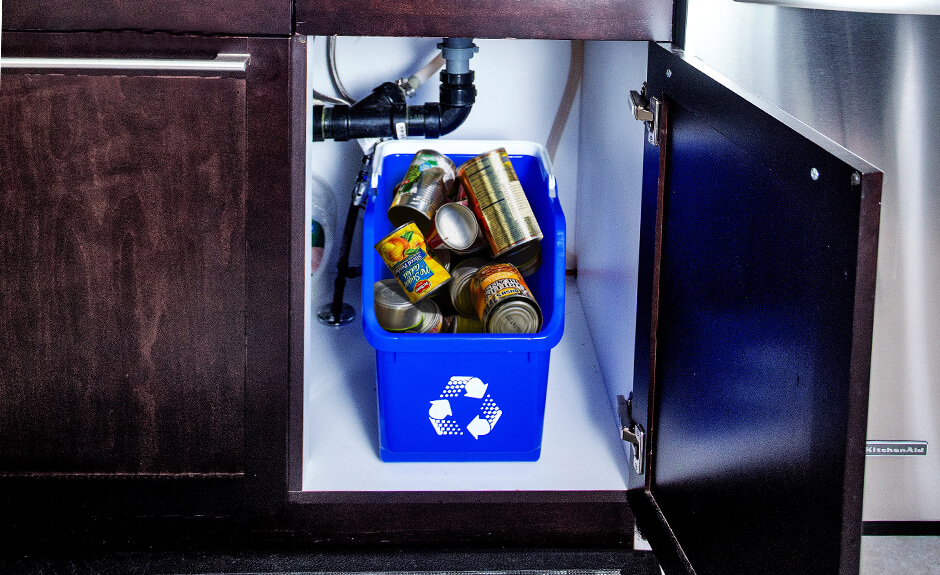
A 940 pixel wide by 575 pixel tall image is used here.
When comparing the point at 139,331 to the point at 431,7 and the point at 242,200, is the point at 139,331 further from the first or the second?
the point at 431,7

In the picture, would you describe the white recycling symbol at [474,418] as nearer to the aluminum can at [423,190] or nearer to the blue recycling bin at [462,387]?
the blue recycling bin at [462,387]

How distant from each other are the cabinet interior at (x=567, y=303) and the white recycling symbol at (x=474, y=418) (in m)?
0.05

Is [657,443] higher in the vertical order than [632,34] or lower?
lower

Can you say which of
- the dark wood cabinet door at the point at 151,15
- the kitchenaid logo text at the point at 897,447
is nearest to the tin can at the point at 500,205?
the dark wood cabinet door at the point at 151,15

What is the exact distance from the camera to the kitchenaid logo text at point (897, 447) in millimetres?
1236

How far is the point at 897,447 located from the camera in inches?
A: 48.8

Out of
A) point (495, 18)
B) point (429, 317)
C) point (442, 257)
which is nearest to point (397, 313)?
point (429, 317)

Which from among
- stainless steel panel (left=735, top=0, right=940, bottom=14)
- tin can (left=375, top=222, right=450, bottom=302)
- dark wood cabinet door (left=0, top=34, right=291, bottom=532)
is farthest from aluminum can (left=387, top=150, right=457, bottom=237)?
stainless steel panel (left=735, top=0, right=940, bottom=14)

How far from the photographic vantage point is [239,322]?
1.15m

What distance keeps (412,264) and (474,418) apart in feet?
0.83

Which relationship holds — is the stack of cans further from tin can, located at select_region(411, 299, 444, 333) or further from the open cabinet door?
the open cabinet door

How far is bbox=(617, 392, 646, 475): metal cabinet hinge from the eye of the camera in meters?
1.22

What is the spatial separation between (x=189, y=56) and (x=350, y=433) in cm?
64

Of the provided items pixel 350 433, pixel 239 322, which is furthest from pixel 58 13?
pixel 350 433
